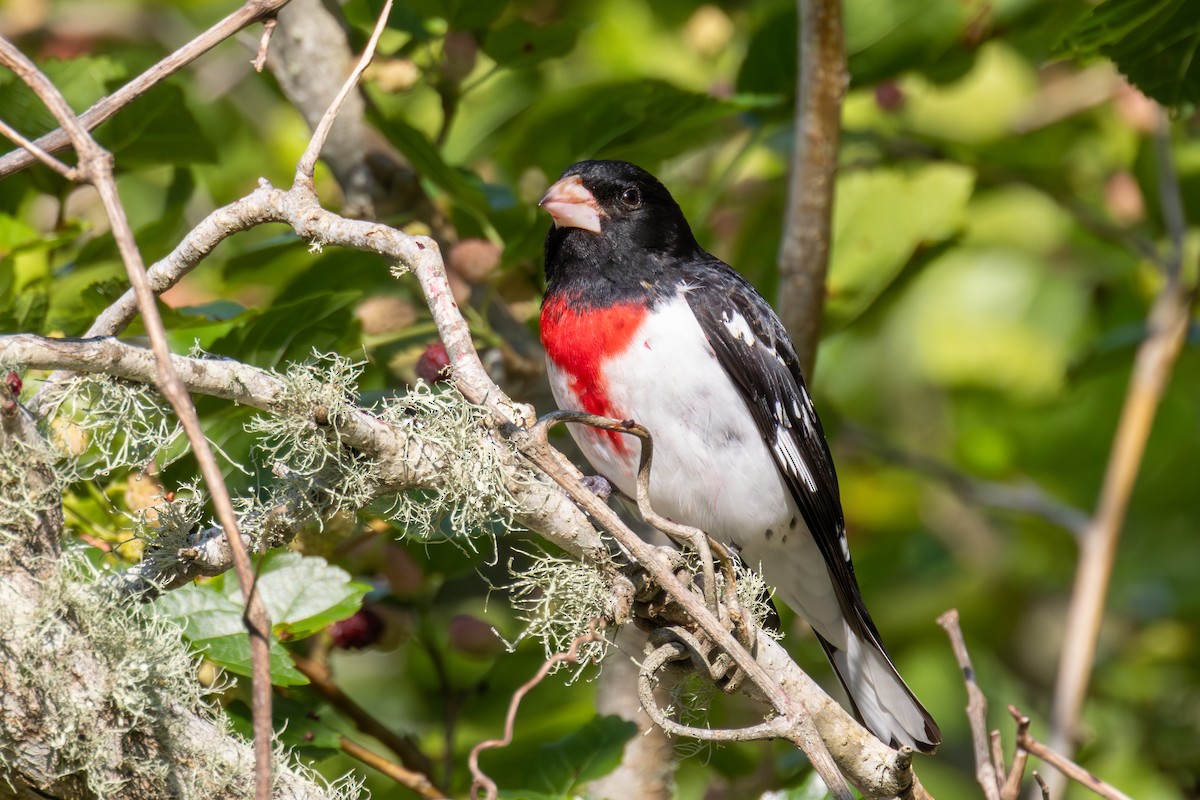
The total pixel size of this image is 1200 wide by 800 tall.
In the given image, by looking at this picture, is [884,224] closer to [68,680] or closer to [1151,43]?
[1151,43]

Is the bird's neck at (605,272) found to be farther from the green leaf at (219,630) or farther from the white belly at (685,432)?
the green leaf at (219,630)

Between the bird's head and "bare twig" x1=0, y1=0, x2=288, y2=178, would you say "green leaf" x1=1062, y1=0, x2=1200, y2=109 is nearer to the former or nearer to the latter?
the bird's head

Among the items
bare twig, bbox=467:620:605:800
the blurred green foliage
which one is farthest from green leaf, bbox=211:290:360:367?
bare twig, bbox=467:620:605:800

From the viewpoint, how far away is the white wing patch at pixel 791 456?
2.94 m

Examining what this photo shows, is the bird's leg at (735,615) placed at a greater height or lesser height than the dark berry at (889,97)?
lesser

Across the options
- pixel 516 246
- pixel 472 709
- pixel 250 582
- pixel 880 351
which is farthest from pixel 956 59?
pixel 250 582

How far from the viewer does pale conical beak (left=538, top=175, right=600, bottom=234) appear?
2873 millimetres

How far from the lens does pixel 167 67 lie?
1.57 m

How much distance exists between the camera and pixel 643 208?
3070 mm

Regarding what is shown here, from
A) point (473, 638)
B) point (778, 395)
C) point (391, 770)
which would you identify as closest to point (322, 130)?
point (391, 770)

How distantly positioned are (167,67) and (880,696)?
2.21 meters

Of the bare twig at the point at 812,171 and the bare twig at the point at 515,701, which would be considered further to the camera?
the bare twig at the point at 812,171

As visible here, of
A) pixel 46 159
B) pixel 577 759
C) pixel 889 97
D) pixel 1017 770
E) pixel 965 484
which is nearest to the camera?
pixel 46 159

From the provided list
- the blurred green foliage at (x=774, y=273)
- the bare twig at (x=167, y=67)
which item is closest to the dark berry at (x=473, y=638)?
the blurred green foliage at (x=774, y=273)
